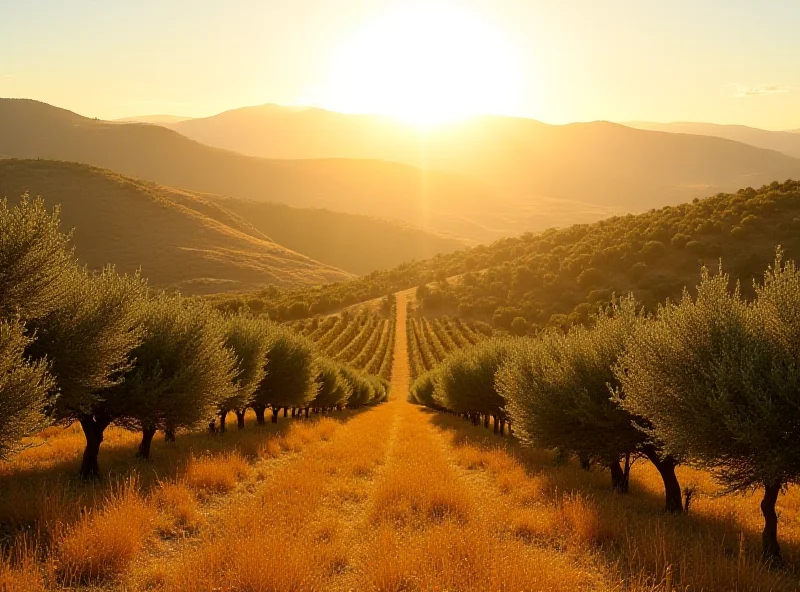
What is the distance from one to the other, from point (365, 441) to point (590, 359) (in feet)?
45.2

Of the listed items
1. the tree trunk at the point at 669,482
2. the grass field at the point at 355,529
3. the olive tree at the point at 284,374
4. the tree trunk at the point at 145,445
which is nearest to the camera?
the grass field at the point at 355,529

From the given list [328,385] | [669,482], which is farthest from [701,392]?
[328,385]

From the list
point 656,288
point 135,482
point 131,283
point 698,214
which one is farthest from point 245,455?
point 698,214

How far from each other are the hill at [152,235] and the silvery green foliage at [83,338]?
10389 centimetres

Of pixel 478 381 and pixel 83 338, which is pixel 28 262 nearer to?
pixel 83 338

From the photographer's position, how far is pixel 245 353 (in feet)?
87.7

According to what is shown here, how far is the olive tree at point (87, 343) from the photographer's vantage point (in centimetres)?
1299

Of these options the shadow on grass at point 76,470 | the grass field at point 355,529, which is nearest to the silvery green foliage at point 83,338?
the shadow on grass at point 76,470

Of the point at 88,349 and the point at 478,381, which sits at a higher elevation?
the point at 88,349

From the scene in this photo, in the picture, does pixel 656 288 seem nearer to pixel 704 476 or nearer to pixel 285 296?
pixel 704 476

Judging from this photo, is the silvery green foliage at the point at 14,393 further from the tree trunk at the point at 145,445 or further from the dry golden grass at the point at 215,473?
the tree trunk at the point at 145,445

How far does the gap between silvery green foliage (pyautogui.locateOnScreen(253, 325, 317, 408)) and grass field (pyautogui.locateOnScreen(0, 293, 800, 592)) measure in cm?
1010

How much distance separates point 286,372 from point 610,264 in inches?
2913

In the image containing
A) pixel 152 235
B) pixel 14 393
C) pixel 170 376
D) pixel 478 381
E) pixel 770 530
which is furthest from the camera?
pixel 152 235
